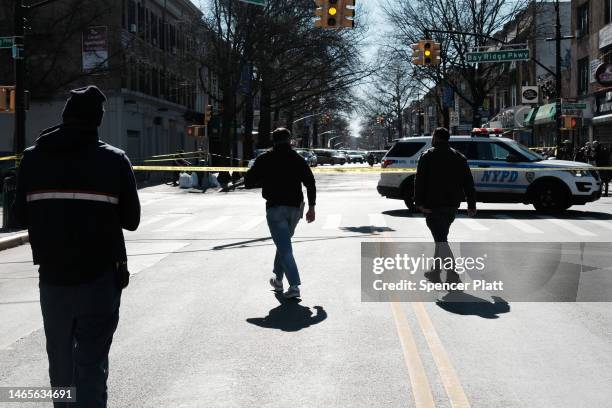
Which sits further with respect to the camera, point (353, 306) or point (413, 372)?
point (353, 306)

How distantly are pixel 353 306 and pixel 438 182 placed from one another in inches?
77.7

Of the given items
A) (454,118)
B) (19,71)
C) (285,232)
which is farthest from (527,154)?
(454,118)

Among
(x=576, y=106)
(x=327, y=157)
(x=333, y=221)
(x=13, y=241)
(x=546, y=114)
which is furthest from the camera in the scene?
(x=327, y=157)

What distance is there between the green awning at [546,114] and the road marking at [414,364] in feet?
141

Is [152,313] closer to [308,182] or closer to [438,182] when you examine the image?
[308,182]

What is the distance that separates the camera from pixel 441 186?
32.3 feet

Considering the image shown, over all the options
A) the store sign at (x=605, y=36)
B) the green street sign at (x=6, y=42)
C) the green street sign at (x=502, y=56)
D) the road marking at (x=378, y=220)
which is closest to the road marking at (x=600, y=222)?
the road marking at (x=378, y=220)

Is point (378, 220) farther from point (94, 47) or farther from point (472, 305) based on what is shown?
point (94, 47)

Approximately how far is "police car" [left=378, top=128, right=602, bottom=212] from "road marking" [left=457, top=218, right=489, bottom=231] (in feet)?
7.24

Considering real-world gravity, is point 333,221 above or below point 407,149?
below

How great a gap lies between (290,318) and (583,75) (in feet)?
134

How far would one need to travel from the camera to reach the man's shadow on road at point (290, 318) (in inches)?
311

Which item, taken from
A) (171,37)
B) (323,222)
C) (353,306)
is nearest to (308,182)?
(353,306)

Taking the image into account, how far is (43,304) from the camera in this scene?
4359 mm
